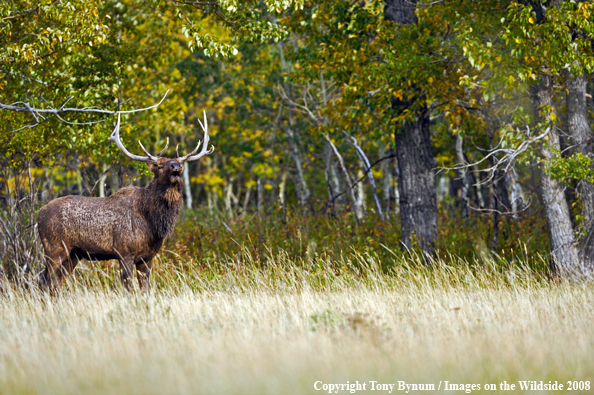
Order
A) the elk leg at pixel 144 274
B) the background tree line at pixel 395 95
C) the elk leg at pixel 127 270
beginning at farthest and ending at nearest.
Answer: the background tree line at pixel 395 95
the elk leg at pixel 144 274
the elk leg at pixel 127 270

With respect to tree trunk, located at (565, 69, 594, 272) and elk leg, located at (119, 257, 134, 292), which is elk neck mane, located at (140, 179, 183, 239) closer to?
elk leg, located at (119, 257, 134, 292)

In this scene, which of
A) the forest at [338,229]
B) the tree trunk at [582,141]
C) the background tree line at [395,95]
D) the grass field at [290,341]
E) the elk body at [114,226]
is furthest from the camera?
the tree trunk at [582,141]

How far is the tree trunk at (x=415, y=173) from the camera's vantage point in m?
11.7

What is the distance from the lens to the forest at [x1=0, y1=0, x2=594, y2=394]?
17.7ft

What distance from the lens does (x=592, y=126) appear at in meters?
10.6

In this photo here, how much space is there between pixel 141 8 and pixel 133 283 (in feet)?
30.9

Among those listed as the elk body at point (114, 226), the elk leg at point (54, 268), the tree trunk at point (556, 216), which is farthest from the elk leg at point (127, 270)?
the tree trunk at point (556, 216)

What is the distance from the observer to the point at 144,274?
27.5 feet

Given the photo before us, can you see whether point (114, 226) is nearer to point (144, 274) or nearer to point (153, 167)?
point (144, 274)

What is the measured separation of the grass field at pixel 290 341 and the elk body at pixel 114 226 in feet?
1.69

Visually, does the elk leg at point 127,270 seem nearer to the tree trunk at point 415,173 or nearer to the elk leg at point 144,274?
the elk leg at point 144,274

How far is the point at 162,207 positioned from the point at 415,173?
17.9ft

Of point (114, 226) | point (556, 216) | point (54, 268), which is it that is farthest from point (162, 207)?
point (556, 216)

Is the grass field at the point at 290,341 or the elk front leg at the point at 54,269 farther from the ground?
the elk front leg at the point at 54,269
